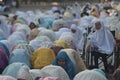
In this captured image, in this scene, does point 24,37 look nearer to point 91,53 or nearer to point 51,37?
point 51,37

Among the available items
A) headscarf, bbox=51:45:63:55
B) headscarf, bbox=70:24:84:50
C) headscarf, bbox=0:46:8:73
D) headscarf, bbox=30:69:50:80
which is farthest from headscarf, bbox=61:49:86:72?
headscarf, bbox=70:24:84:50

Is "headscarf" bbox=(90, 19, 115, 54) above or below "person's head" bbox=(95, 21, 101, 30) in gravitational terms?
below

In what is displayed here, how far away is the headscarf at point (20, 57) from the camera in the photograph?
9.26 m

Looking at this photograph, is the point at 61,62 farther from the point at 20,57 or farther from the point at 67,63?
the point at 20,57

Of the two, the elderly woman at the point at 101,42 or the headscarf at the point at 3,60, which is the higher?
the headscarf at the point at 3,60

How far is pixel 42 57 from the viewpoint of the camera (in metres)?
9.45

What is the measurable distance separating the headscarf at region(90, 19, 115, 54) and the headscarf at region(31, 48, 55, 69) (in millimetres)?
2635

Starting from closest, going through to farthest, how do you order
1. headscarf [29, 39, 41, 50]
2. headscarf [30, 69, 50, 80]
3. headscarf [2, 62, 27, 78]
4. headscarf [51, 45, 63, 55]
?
1. headscarf [30, 69, 50, 80]
2. headscarf [2, 62, 27, 78]
3. headscarf [51, 45, 63, 55]
4. headscarf [29, 39, 41, 50]

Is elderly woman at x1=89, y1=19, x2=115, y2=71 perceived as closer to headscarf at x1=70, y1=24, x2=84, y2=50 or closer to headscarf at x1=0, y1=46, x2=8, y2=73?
headscarf at x1=70, y1=24, x2=84, y2=50

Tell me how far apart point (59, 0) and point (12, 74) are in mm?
50397

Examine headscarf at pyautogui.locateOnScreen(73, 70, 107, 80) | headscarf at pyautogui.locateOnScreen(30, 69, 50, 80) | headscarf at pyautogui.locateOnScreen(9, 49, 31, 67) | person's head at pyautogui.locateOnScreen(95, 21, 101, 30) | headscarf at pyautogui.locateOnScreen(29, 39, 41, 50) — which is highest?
headscarf at pyautogui.locateOnScreen(73, 70, 107, 80)

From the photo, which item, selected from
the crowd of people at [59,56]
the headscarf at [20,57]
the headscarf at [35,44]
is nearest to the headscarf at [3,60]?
the crowd of people at [59,56]

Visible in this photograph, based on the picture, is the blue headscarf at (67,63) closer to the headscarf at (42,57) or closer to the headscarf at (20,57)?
the headscarf at (42,57)

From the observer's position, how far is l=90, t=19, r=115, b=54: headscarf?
39.8 feet
